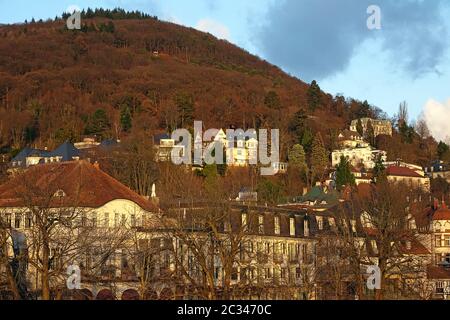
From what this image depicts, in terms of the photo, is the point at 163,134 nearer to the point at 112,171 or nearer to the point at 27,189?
the point at 112,171

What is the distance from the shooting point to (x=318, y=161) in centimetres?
13750

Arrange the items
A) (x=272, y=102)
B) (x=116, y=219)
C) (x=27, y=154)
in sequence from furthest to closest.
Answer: (x=272, y=102), (x=27, y=154), (x=116, y=219)

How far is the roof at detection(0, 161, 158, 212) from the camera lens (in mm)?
56219

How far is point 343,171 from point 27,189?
263ft

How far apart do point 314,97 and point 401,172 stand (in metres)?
50.8

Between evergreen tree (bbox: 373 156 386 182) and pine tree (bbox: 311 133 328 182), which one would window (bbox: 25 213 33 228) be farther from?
evergreen tree (bbox: 373 156 386 182)

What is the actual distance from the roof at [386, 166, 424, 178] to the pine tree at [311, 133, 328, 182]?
9.57 m

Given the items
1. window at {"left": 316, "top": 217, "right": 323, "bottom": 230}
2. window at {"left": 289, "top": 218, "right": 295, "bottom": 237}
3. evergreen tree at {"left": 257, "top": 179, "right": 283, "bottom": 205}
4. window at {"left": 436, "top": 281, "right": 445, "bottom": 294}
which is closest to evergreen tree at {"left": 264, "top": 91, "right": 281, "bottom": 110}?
evergreen tree at {"left": 257, "top": 179, "right": 283, "bottom": 205}

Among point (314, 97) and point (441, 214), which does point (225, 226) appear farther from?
point (314, 97)

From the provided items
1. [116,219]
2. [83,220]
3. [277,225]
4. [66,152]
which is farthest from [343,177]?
[83,220]

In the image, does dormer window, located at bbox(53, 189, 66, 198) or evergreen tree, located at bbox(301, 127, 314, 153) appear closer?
dormer window, located at bbox(53, 189, 66, 198)

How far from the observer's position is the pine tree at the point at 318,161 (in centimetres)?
13488

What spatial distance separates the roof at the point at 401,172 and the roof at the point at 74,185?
279ft
